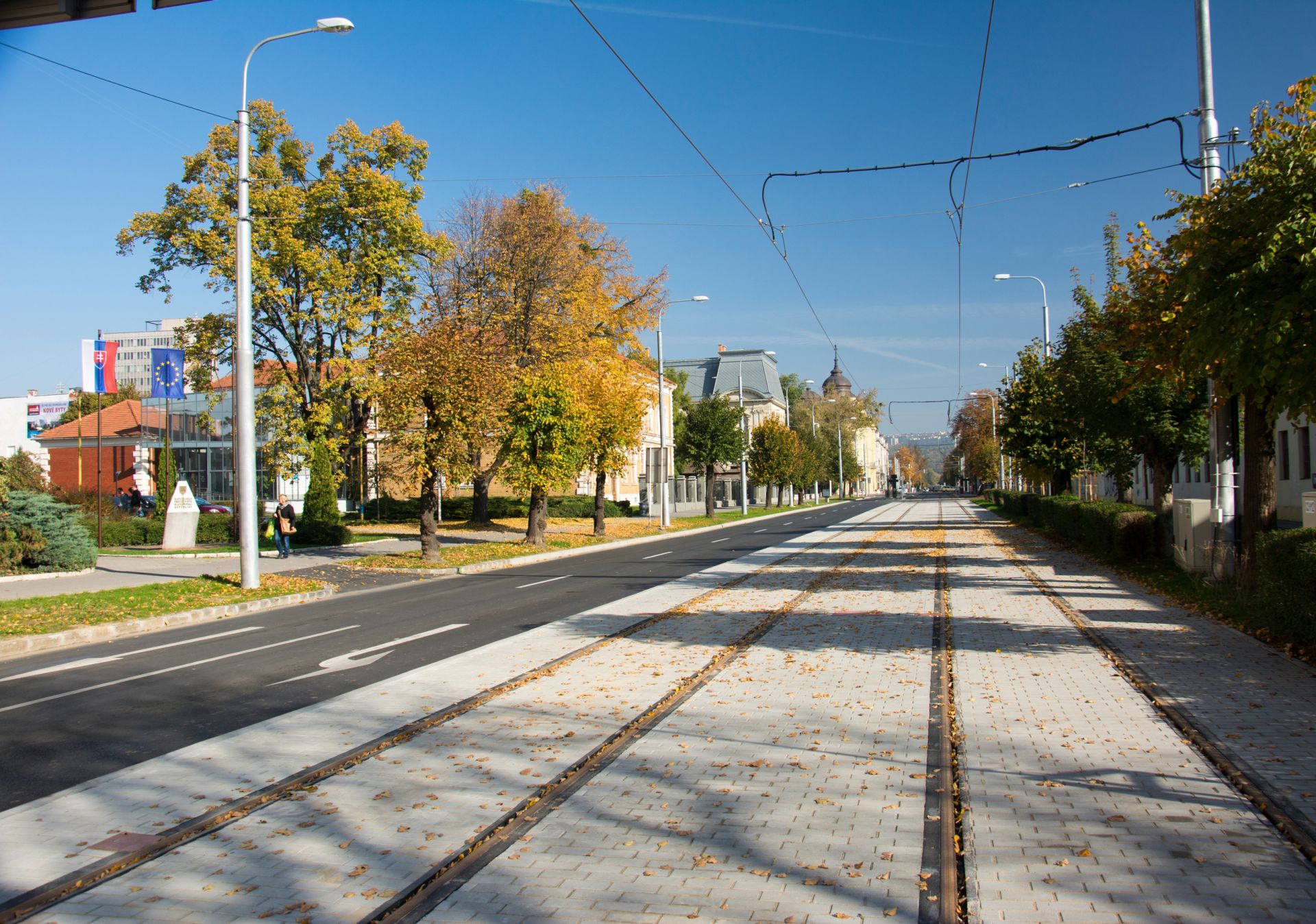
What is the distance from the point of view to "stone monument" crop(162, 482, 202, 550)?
27812 mm

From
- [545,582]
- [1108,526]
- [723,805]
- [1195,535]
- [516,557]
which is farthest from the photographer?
[516,557]

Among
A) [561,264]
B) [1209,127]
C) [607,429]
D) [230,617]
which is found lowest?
[230,617]

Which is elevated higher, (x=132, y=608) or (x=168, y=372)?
(x=168, y=372)

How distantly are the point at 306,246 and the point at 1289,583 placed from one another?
32.0 metres

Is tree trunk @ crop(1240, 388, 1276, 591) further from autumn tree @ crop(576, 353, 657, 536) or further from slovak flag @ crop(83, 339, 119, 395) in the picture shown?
slovak flag @ crop(83, 339, 119, 395)

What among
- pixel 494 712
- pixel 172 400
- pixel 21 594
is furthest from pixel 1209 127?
pixel 172 400

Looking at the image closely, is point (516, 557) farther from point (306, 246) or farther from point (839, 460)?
point (839, 460)

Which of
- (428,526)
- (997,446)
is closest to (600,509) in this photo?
(428,526)

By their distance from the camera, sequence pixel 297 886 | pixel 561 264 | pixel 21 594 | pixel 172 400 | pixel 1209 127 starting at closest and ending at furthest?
pixel 297 886 → pixel 1209 127 → pixel 21 594 → pixel 561 264 → pixel 172 400

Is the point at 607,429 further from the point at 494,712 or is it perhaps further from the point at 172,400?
the point at 172,400

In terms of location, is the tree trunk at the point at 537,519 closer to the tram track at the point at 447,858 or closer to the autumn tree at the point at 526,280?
the autumn tree at the point at 526,280

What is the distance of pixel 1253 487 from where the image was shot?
529 inches

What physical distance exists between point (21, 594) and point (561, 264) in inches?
→ 913

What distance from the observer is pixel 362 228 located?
112ft
